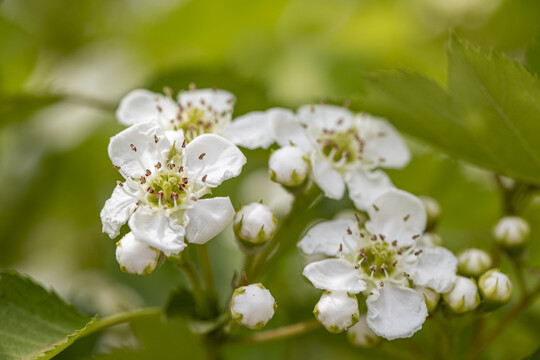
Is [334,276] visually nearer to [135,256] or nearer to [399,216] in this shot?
Answer: [399,216]

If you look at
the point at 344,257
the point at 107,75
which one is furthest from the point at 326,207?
the point at 107,75

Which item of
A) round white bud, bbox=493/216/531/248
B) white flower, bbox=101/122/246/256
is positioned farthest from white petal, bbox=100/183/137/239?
round white bud, bbox=493/216/531/248

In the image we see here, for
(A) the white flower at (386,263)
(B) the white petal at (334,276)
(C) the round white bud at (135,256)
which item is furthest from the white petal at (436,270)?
(C) the round white bud at (135,256)

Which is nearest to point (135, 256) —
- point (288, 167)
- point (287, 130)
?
point (288, 167)

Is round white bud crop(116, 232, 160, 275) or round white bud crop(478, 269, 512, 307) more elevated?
round white bud crop(116, 232, 160, 275)

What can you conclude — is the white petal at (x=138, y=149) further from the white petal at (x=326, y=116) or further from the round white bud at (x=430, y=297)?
the round white bud at (x=430, y=297)

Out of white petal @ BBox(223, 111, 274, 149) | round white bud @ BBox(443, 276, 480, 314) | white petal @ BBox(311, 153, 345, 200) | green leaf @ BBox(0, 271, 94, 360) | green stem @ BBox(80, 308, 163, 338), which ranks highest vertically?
white petal @ BBox(223, 111, 274, 149)

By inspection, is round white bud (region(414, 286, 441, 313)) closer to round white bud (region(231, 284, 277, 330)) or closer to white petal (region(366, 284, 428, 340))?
white petal (region(366, 284, 428, 340))
